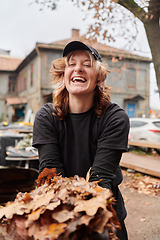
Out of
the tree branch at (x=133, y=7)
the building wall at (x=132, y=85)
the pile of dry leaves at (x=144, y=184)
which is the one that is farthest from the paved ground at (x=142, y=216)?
the building wall at (x=132, y=85)

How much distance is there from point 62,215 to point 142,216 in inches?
118

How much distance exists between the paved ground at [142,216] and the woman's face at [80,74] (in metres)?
2.10

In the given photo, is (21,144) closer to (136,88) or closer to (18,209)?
(18,209)

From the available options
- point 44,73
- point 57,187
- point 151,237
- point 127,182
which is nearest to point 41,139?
point 57,187

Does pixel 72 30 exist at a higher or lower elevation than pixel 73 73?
higher

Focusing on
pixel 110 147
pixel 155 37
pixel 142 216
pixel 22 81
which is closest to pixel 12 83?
pixel 22 81

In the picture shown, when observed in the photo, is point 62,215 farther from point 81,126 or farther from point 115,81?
point 115,81

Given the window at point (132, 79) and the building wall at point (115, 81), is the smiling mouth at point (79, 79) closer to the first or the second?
the building wall at point (115, 81)

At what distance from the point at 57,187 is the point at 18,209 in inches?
7.0

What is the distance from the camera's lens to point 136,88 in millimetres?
19609

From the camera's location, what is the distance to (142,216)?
131 inches

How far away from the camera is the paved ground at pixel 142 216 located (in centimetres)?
282

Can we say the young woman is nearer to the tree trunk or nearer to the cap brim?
the cap brim

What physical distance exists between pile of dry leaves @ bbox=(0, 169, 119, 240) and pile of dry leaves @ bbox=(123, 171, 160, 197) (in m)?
3.84
